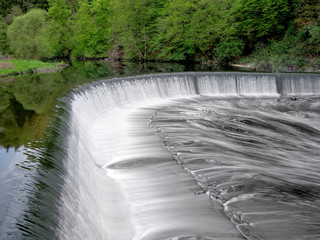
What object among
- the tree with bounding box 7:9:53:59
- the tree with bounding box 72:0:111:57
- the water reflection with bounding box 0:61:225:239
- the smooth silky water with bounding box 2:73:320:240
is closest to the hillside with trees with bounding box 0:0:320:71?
the tree with bounding box 7:9:53:59

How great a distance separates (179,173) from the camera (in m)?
6.52

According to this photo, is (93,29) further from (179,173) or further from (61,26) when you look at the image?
(179,173)

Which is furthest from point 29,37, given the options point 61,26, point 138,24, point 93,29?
point 61,26

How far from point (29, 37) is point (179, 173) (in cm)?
2727

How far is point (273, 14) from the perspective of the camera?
2612 cm

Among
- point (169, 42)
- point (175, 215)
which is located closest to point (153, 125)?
point (175, 215)

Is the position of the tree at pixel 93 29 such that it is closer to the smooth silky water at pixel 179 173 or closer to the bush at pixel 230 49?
the bush at pixel 230 49

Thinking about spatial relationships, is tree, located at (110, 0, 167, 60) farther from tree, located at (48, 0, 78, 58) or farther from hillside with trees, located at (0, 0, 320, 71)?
tree, located at (48, 0, 78, 58)

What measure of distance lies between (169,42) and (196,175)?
91.8 ft

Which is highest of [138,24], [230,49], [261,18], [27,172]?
[138,24]

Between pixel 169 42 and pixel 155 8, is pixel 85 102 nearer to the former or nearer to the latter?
pixel 169 42

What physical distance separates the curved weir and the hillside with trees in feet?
56.2

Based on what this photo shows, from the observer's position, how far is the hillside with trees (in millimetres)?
24922

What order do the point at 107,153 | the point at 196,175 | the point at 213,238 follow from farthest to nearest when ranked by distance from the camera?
the point at 107,153, the point at 196,175, the point at 213,238
